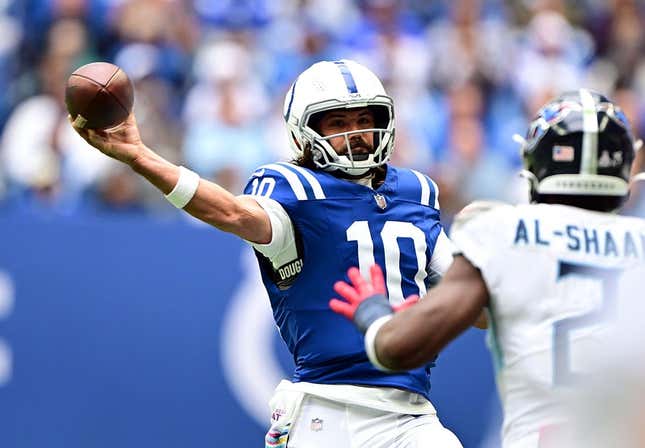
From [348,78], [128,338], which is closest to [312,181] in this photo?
[348,78]

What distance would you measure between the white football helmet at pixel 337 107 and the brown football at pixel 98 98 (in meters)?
0.68

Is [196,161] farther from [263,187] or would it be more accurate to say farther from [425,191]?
[263,187]

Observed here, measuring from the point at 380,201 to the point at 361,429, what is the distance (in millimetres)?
857

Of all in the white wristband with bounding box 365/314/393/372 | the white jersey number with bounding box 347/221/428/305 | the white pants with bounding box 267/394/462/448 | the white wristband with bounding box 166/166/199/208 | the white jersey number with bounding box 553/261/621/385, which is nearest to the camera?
the white jersey number with bounding box 553/261/621/385

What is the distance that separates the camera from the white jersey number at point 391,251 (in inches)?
178

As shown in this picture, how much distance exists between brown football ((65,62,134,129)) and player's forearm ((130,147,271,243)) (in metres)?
0.18

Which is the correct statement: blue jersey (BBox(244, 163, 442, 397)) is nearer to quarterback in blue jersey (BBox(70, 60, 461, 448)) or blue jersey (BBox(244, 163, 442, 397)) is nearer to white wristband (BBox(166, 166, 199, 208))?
quarterback in blue jersey (BBox(70, 60, 461, 448))

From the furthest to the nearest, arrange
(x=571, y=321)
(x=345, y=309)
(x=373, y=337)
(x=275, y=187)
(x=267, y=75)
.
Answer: (x=267, y=75)
(x=275, y=187)
(x=345, y=309)
(x=373, y=337)
(x=571, y=321)

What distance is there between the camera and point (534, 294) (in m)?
3.29

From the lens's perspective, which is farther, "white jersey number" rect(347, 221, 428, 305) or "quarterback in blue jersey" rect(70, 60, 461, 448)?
"white jersey number" rect(347, 221, 428, 305)

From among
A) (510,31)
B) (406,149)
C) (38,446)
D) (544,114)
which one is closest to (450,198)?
(406,149)

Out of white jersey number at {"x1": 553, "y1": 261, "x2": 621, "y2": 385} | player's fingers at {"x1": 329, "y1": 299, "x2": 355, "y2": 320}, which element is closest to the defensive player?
white jersey number at {"x1": 553, "y1": 261, "x2": 621, "y2": 385}

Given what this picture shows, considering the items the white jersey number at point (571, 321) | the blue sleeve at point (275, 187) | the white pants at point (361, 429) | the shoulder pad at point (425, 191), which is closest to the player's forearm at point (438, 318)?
the white jersey number at point (571, 321)

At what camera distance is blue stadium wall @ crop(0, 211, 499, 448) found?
739 centimetres
